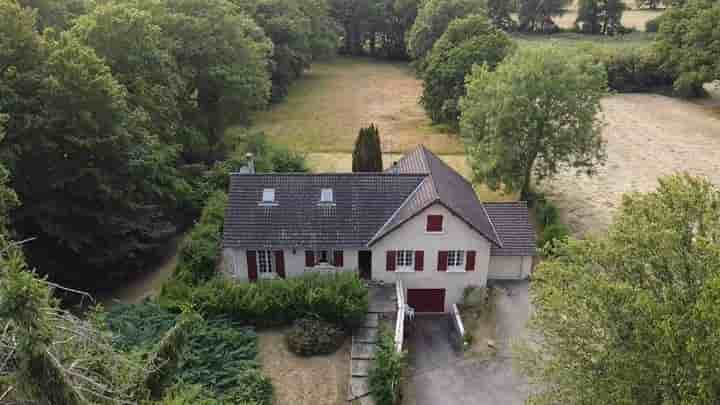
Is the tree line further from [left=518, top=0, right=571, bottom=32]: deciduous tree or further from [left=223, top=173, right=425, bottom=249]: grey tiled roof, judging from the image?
[left=518, top=0, right=571, bottom=32]: deciduous tree

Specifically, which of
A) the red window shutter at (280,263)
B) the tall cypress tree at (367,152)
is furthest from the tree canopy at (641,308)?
the tall cypress tree at (367,152)

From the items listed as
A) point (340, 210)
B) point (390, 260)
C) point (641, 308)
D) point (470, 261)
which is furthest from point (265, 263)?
point (641, 308)

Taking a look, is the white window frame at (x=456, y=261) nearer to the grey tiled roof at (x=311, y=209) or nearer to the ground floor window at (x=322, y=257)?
the grey tiled roof at (x=311, y=209)

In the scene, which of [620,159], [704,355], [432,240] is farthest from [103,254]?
[620,159]

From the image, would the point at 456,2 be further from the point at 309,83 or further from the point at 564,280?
the point at 564,280

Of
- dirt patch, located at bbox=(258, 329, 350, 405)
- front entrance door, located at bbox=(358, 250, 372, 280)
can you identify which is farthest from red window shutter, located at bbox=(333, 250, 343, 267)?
dirt patch, located at bbox=(258, 329, 350, 405)
